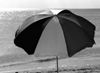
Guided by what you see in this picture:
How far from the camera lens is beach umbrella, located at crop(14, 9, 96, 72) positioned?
520 cm

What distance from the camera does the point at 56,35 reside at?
5273 mm

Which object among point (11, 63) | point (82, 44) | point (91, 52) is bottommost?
point (91, 52)

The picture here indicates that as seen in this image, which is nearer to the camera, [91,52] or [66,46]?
[66,46]

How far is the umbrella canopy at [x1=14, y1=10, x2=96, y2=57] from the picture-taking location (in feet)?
17.1

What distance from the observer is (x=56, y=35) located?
17.3ft

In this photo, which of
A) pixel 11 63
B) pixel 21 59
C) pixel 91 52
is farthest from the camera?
pixel 91 52

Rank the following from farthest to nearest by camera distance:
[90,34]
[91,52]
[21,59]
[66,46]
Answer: [91,52]
[21,59]
[90,34]
[66,46]

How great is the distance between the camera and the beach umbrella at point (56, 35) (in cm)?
520

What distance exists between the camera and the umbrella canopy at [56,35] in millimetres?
5199

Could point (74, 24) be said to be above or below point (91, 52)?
above

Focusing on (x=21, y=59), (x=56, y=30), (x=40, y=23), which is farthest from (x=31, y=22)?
(x=21, y=59)

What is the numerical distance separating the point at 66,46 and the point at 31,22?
3.33 feet

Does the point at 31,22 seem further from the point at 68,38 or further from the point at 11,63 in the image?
the point at 11,63

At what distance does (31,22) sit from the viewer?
A: 5.62 meters
